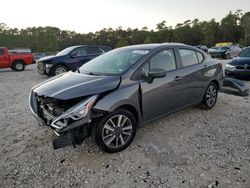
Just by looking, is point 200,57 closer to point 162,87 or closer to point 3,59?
point 162,87

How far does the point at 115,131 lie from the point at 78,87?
84 centimetres

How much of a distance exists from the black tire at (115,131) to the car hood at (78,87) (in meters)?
0.41

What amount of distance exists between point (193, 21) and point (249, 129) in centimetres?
8339

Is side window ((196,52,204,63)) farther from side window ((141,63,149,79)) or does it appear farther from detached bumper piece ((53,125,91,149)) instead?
detached bumper piece ((53,125,91,149))

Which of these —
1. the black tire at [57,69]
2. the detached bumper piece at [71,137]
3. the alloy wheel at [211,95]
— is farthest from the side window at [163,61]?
the black tire at [57,69]

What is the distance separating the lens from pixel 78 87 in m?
3.19

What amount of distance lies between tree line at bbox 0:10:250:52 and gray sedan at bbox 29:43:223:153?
59700mm

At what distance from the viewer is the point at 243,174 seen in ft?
9.24

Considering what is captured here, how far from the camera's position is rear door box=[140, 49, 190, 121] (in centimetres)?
361

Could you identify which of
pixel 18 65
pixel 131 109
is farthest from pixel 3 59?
pixel 131 109

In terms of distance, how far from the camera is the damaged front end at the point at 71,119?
9.61 feet

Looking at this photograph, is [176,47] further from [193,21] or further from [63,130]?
[193,21]

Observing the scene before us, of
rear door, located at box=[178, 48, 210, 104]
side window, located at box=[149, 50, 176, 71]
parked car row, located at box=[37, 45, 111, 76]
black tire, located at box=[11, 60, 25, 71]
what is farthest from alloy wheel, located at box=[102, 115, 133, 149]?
black tire, located at box=[11, 60, 25, 71]

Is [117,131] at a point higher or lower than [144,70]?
lower
